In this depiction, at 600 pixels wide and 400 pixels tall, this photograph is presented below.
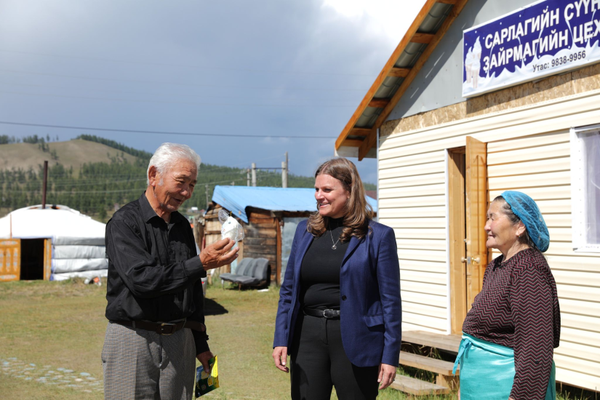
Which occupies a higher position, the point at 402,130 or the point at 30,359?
the point at 402,130

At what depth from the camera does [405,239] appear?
803cm

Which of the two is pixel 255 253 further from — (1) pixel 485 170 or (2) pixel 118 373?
(2) pixel 118 373

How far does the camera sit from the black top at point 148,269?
2711 mm

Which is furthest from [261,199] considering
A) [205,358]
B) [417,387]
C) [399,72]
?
[205,358]

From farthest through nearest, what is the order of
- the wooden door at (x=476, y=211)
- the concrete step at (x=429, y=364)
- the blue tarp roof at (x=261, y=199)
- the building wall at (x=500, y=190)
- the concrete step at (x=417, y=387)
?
the blue tarp roof at (x=261, y=199), the wooden door at (x=476, y=211), the concrete step at (x=429, y=364), the concrete step at (x=417, y=387), the building wall at (x=500, y=190)

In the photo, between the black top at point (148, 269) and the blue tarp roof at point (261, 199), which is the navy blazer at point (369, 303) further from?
the blue tarp roof at point (261, 199)

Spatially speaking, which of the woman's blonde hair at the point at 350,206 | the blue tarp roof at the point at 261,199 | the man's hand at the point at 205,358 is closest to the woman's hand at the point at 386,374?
the woman's blonde hair at the point at 350,206

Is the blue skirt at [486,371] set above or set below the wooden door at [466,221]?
below

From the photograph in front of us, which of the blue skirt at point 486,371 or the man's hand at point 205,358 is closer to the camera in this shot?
the blue skirt at point 486,371

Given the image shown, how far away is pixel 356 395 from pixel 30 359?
733cm

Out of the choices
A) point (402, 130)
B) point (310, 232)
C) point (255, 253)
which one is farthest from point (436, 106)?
point (255, 253)

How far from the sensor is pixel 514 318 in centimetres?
274

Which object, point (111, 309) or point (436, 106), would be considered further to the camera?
point (436, 106)

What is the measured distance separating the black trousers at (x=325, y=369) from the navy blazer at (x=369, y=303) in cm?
7
